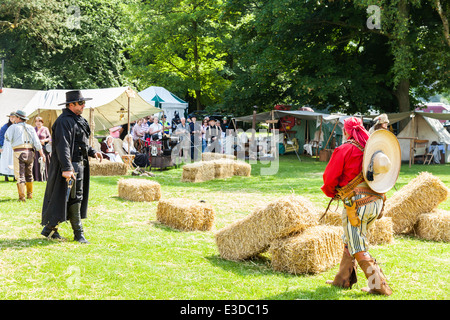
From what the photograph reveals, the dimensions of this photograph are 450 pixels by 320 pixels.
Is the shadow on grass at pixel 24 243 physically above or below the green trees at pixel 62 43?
below

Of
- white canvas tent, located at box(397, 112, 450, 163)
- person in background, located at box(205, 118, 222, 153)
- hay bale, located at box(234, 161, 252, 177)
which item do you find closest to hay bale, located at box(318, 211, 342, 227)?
hay bale, located at box(234, 161, 252, 177)

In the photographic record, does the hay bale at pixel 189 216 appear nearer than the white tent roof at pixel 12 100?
Yes

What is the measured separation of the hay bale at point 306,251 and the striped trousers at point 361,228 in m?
0.69

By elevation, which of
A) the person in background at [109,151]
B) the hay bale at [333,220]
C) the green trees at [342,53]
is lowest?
the hay bale at [333,220]

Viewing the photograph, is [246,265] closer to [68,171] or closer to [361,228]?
[361,228]

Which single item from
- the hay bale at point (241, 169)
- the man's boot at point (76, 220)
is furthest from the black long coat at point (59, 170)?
the hay bale at point (241, 169)

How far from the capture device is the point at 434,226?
23.9 feet

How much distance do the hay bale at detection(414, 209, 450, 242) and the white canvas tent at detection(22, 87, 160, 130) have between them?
35.4ft

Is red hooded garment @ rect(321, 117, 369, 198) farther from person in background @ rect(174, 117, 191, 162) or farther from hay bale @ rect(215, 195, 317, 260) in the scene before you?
person in background @ rect(174, 117, 191, 162)

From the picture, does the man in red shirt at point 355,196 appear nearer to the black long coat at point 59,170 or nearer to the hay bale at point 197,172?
the black long coat at point 59,170

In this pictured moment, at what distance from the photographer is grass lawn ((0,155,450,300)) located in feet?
15.8

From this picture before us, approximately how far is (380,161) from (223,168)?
11.0 meters

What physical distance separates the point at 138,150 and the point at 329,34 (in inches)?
526

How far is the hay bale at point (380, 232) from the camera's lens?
270 inches
